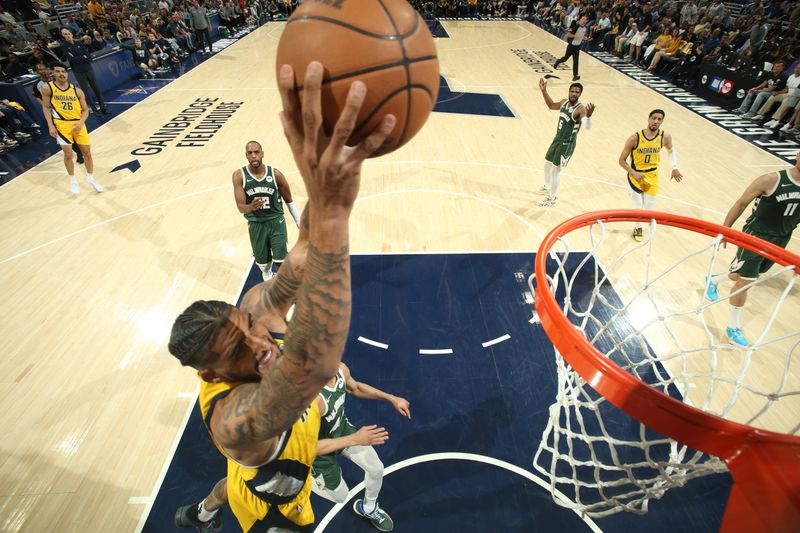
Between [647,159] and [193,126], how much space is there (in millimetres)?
8345

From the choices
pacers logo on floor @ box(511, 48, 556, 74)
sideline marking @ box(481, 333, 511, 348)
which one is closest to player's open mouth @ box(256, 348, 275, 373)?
sideline marking @ box(481, 333, 511, 348)

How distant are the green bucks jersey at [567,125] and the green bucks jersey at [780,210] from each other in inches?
91.8

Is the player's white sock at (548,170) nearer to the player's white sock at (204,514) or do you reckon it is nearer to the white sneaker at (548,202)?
the white sneaker at (548,202)

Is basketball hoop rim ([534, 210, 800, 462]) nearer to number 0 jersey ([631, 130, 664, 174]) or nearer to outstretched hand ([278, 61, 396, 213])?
outstretched hand ([278, 61, 396, 213])

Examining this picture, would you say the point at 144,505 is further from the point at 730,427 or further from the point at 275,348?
the point at 730,427

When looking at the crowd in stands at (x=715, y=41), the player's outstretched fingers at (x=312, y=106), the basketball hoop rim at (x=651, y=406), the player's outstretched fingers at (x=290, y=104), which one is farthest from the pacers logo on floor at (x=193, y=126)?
the crowd in stands at (x=715, y=41)

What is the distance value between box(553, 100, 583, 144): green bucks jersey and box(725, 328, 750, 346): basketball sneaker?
2.94 meters

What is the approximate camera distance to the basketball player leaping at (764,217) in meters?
3.72

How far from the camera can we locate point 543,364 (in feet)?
12.8

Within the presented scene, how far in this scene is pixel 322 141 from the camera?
0.98 meters

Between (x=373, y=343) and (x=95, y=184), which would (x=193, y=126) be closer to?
(x=95, y=184)

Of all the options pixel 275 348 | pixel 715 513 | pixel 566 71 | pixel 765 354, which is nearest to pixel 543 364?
pixel 715 513

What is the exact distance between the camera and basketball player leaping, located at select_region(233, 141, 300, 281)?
4.01 m

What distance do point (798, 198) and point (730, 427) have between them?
3.36 meters
